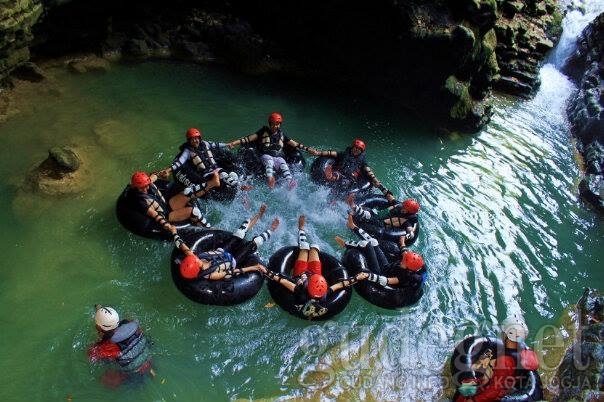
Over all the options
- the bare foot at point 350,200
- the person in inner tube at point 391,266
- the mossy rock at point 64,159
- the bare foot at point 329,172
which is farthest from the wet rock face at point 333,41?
the person in inner tube at point 391,266

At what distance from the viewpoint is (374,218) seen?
9.33m

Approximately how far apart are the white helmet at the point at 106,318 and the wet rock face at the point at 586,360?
724cm

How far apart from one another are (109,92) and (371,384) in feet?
34.0

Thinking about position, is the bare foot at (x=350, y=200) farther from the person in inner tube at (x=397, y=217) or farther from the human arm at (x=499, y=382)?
the human arm at (x=499, y=382)

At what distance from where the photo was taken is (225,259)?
753cm

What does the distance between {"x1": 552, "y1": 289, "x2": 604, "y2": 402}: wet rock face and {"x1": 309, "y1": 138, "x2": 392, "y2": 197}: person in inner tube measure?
4.80m

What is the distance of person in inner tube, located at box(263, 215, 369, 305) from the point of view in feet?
22.8

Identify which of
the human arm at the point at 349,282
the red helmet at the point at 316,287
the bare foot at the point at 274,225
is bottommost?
the bare foot at the point at 274,225

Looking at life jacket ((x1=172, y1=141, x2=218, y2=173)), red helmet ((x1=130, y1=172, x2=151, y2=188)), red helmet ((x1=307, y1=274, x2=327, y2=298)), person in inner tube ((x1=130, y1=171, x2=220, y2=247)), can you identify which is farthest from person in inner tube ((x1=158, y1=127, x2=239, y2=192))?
red helmet ((x1=307, y1=274, x2=327, y2=298))

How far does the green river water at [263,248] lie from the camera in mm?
6777

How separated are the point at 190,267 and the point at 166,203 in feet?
7.51

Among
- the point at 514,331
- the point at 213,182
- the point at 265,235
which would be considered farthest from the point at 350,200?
the point at 514,331

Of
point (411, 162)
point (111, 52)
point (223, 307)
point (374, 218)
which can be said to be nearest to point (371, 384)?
point (223, 307)

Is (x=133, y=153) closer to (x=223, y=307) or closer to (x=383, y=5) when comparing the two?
(x=223, y=307)
